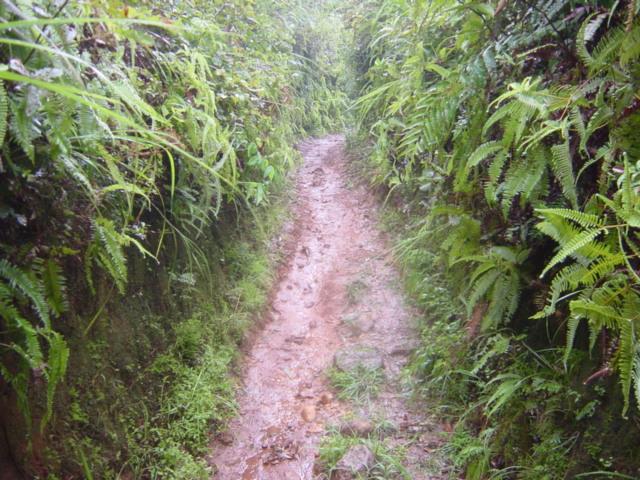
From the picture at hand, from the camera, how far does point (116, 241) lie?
7.48 feet

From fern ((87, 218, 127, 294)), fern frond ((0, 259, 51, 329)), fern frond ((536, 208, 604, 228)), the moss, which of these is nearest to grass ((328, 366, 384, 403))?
the moss

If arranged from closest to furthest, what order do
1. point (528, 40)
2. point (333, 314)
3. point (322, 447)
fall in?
point (528, 40)
point (322, 447)
point (333, 314)

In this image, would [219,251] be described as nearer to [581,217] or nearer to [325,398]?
[325,398]

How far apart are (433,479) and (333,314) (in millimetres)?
2163

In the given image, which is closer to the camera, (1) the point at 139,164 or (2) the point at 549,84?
(2) the point at 549,84

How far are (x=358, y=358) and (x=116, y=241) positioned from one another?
2.30 m

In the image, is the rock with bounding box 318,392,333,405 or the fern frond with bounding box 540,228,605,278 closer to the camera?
the fern frond with bounding box 540,228,605,278

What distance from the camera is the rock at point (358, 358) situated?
3707 millimetres

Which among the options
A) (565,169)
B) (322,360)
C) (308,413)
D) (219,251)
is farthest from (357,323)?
(565,169)

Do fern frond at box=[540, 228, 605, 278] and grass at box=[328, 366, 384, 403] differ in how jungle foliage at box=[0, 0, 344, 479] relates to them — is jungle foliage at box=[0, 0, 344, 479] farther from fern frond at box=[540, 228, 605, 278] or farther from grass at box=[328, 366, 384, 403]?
fern frond at box=[540, 228, 605, 278]

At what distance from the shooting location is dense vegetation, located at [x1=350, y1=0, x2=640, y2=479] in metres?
1.82

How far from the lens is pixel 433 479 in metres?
2.64

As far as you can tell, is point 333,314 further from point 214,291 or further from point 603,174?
point 603,174

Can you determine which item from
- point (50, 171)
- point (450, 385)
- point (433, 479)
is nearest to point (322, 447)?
point (433, 479)
